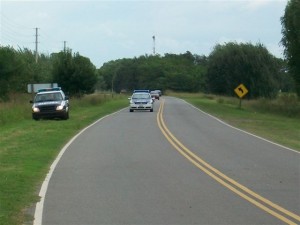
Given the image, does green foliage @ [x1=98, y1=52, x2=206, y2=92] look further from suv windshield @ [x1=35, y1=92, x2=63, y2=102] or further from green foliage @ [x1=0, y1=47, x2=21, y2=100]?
suv windshield @ [x1=35, y1=92, x2=63, y2=102]

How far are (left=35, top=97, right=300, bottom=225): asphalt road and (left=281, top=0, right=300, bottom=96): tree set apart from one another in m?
27.9

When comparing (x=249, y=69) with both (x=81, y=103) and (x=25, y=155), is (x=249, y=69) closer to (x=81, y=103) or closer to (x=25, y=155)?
(x=81, y=103)

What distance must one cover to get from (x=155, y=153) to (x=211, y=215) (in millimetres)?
8585

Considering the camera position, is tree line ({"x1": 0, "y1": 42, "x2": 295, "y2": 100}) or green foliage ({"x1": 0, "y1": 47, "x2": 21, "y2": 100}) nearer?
green foliage ({"x1": 0, "y1": 47, "x2": 21, "y2": 100})

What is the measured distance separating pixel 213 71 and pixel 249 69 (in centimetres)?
1118

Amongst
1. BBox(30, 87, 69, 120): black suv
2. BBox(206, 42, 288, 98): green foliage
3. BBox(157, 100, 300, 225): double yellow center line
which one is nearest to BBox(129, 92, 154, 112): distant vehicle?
BBox(30, 87, 69, 120): black suv

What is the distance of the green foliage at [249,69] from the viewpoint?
8919cm

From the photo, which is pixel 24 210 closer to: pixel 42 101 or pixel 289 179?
pixel 289 179

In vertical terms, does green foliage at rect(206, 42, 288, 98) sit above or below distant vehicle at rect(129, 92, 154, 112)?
above

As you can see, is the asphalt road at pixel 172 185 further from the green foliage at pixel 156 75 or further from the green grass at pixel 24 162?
the green foliage at pixel 156 75

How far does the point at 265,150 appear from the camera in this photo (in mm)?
18281

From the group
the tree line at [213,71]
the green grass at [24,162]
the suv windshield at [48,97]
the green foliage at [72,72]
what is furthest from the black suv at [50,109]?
the green foliage at [72,72]

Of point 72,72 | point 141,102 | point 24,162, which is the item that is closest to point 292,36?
point 141,102

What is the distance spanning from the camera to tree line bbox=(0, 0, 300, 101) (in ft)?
160
